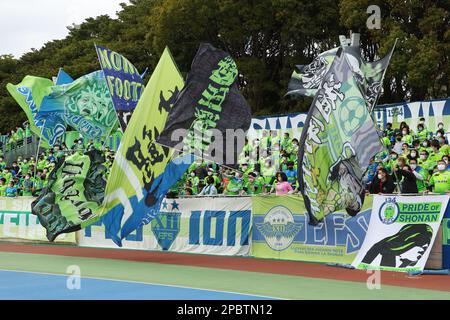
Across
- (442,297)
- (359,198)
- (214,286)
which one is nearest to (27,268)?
(214,286)

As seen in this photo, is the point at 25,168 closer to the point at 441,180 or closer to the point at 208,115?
the point at 208,115

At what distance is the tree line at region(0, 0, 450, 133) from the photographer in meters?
29.6

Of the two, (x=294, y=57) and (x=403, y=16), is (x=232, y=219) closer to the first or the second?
(x=403, y=16)

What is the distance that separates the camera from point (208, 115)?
1645cm

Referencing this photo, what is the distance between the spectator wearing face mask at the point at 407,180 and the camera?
15.6 m

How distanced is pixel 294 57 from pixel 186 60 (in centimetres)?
715

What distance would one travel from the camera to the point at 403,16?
3081 cm

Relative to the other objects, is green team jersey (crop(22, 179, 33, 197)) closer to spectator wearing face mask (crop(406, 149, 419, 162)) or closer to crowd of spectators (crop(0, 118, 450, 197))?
crowd of spectators (crop(0, 118, 450, 197))

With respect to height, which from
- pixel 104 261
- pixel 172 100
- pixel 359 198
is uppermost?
pixel 172 100

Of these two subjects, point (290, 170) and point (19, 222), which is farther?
point (19, 222)

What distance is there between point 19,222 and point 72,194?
7.84 metres

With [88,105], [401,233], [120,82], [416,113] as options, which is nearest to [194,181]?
[88,105]

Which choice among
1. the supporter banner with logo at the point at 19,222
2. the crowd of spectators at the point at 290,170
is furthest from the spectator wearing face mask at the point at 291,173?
the supporter banner with logo at the point at 19,222

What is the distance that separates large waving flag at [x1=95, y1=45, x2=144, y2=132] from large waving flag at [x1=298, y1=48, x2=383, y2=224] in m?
6.96
